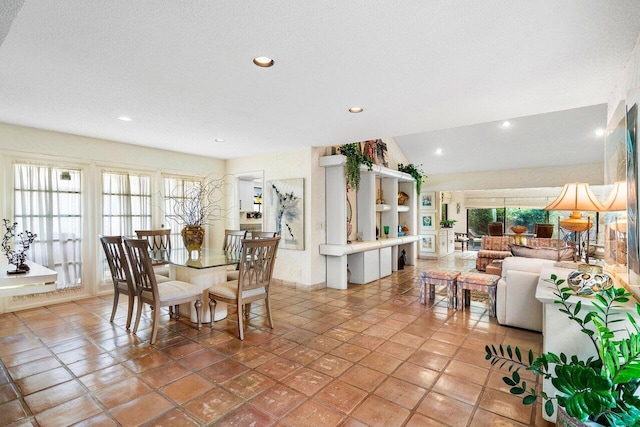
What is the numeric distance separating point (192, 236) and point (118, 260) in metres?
0.84

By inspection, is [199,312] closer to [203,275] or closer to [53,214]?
[203,275]

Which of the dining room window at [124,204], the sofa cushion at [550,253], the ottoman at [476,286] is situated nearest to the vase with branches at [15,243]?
the dining room window at [124,204]

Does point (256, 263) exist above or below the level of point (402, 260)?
above

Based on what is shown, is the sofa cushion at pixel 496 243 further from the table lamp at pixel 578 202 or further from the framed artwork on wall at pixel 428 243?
the table lamp at pixel 578 202

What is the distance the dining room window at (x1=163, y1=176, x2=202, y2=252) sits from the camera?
226 inches

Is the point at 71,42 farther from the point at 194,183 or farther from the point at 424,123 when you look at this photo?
the point at 194,183

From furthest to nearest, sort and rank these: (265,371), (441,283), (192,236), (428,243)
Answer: (428,243), (441,283), (192,236), (265,371)

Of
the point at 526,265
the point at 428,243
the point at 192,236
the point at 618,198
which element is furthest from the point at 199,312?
the point at 428,243

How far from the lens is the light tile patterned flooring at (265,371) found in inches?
78.7

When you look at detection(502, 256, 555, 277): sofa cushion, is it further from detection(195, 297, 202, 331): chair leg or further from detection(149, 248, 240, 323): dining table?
detection(195, 297, 202, 331): chair leg

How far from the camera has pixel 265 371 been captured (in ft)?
8.33

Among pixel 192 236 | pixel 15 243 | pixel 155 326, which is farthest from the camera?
pixel 15 243

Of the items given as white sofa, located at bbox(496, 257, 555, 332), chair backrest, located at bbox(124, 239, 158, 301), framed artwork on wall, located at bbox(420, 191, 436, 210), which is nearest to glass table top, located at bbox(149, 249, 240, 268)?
chair backrest, located at bbox(124, 239, 158, 301)

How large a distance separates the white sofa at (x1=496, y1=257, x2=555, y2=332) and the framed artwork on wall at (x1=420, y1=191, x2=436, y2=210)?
19.2 ft
